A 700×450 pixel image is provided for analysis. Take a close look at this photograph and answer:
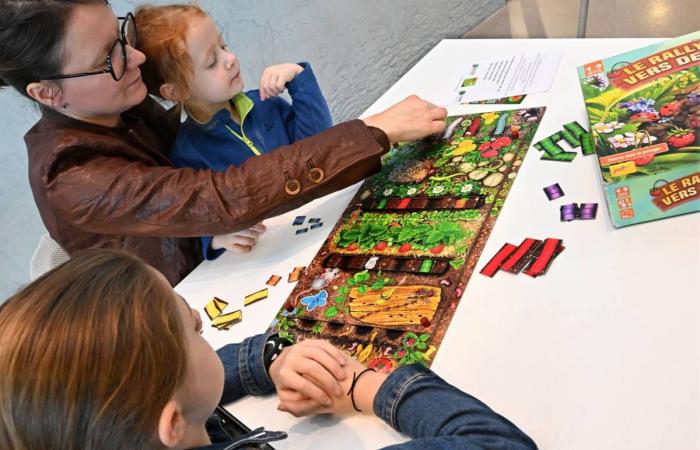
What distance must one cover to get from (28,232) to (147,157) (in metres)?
1.16

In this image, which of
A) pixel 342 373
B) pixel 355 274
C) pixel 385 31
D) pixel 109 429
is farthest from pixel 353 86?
pixel 109 429

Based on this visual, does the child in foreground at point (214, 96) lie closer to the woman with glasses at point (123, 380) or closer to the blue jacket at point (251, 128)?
Result: the blue jacket at point (251, 128)

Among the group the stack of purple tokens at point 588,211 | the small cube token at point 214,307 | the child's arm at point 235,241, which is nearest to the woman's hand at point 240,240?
the child's arm at point 235,241

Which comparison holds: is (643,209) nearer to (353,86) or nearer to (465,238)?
(465,238)

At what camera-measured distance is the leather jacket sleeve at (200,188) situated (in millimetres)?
1082

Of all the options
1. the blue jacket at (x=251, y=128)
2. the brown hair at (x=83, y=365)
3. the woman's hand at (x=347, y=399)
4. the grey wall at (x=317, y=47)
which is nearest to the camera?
the brown hair at (x=83, y=365)

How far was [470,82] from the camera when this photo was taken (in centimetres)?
141

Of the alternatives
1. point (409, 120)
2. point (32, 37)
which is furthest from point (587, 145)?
point (32, 37)

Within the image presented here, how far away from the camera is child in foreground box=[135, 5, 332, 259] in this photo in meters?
1.28

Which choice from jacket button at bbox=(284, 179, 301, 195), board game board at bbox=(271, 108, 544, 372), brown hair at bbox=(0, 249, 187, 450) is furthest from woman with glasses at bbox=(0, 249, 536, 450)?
jacket button at bbox=(284, 179, 301, 195)

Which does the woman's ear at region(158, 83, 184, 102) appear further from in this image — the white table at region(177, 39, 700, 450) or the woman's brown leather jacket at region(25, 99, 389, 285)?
the white table at region(177, 39, 700, 450)

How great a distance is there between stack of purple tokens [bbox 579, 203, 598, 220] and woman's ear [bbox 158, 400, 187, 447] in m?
0.65

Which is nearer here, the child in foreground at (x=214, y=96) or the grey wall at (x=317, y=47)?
the child in foreground at (x=214, y=96)

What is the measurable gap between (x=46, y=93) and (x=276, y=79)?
1.68 ft
